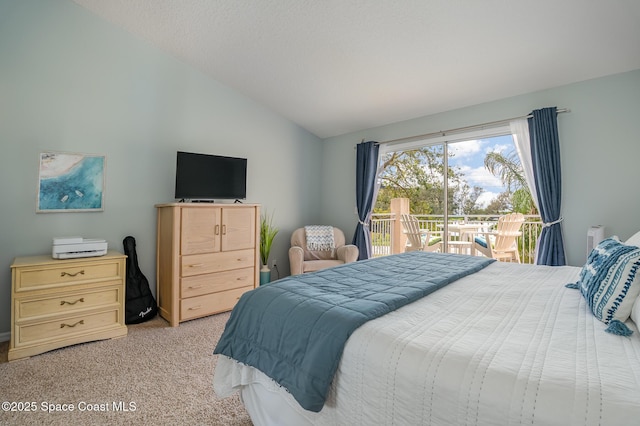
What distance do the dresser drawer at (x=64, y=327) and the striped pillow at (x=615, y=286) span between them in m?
3.35

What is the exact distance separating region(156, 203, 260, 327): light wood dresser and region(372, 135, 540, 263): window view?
2305 millimetres

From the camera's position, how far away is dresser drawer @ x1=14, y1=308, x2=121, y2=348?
91.0 inches

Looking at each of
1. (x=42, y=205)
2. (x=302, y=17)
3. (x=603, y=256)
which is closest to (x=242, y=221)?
(x=42, y=205)

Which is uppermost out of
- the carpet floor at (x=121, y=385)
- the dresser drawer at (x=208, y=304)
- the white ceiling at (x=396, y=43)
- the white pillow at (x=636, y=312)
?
the white ceiling at (x=396, y=43)

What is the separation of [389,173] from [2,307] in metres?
5.07

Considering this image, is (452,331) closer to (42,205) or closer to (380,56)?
(380,56)

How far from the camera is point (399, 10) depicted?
2.46 meters

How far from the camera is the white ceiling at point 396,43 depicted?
2.38 m

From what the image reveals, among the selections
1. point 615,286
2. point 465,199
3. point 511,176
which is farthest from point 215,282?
point 511,176

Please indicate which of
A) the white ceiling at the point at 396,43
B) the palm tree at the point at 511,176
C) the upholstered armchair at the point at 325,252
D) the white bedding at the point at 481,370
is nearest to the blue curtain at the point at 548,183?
the white ceiling at the point at 396,43

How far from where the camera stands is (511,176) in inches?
173

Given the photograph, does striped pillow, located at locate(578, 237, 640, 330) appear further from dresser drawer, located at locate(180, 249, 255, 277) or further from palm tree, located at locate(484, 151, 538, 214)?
palm tree, located at locate(484, 151, 538, 214)

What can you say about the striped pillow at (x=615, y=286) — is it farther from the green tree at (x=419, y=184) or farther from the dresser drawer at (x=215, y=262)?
the green tree at (x=419, y=184)

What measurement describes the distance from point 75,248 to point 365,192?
3.46 metres
